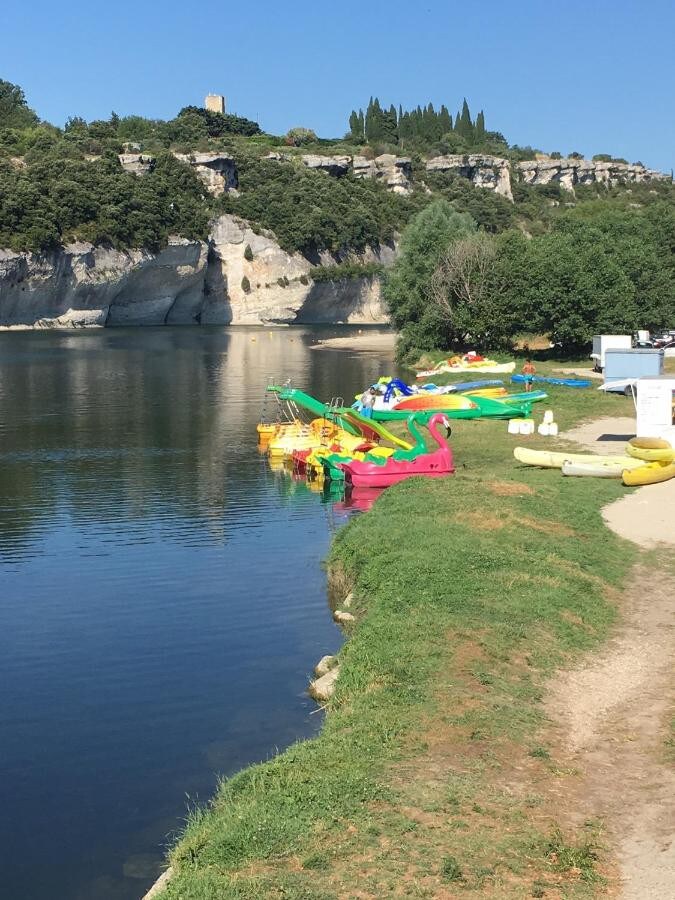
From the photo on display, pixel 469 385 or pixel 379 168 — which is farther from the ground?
pixel 379 168

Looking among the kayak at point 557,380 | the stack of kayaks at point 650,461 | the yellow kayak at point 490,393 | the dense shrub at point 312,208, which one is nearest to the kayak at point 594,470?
the stack of kayaks at point 650,461

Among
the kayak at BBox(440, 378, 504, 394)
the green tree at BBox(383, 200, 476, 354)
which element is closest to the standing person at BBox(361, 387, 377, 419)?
the kayak at BBox(440, 378, 504, 394)

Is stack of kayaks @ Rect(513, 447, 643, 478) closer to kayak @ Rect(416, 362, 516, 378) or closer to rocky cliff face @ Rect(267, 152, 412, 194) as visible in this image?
kayak @ Rect(416, 362, 516, 378)

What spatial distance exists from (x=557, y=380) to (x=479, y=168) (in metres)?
141

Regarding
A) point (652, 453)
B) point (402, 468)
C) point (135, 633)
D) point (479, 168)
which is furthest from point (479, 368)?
point (479, 168)

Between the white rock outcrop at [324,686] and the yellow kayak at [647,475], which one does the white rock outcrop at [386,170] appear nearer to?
the yellow kayak at [647,475]

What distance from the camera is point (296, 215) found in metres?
149

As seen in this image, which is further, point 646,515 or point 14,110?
point 14,110

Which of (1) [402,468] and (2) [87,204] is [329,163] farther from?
(1) [402,468]

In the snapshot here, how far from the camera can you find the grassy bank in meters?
10.5

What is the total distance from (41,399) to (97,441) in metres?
15.4

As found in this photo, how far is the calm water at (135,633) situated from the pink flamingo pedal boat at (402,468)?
1953mm

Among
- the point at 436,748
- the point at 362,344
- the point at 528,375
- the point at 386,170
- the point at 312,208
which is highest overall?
the point at 386,170

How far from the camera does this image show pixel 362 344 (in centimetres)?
10094
